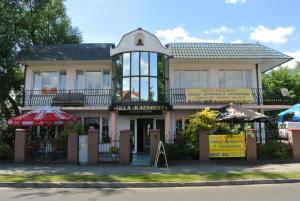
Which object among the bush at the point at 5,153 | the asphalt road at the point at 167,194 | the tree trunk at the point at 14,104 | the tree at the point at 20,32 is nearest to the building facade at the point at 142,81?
the tree at the point at 20,32

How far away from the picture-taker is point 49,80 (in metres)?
24.3

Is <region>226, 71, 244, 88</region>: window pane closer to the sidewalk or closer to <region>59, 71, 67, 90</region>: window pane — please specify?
the sidewalk

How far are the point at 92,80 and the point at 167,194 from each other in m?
15.2

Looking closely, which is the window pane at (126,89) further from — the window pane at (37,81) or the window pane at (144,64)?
the window pane at (37,81)

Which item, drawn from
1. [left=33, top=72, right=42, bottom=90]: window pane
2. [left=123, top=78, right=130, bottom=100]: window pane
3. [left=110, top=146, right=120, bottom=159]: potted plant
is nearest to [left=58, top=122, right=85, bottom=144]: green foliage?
[left=110, top=146, right=120, bottom=159]: potted plant

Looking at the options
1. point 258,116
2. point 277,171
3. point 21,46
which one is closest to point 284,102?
point 258,116

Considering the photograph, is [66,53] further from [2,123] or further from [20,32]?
[2,123]

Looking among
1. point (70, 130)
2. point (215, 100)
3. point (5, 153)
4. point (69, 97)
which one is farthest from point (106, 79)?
point (5, 153)

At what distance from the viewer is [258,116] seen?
59.1 feet

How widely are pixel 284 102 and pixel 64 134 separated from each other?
48.7 ft

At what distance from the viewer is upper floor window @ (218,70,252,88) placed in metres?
24.2

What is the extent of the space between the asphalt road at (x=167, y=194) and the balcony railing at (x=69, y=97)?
11920mm

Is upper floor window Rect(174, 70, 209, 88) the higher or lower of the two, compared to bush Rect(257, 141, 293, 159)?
higher

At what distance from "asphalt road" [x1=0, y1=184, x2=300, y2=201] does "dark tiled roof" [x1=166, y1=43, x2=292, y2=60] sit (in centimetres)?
1275
